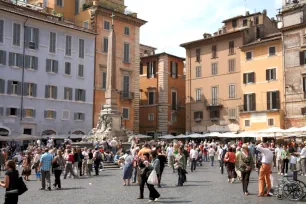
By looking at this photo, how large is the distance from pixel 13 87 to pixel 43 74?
3214 mm

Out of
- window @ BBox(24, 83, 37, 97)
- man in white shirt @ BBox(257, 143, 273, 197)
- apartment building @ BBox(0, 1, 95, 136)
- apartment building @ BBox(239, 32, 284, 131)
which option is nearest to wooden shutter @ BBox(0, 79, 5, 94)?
apartment building @ BBox(0, 1, 95, 136)

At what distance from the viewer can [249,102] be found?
42.2 meters

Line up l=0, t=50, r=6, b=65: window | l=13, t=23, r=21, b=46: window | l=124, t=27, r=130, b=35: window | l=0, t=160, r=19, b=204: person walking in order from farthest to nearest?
l=124, t=27, r=130, b=35: window → l=13, t=23, r=21, b=46: window → l=0, t=50, r=6, b=65: window → l=0, t=160, r=19, b=204: person walking

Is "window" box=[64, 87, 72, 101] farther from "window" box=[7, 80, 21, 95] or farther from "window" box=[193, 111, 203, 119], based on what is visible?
"window" box=[193, 111, 203, 119]

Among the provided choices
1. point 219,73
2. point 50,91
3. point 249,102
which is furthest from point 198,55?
point 50,91

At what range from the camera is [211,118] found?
45.3 metres

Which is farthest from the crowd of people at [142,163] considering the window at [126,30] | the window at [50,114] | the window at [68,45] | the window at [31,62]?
the window at [126,30]

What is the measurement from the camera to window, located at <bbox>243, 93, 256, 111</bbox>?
137ft

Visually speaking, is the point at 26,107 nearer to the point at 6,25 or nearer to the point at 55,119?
the point at 55,119

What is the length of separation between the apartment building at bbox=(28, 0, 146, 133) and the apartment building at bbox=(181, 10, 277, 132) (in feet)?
21.9

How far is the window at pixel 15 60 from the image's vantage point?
35688 mm

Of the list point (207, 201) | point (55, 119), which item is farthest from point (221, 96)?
point (207, 201)

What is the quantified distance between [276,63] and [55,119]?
71.2 ft

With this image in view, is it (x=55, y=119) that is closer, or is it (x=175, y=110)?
(x=55, y=119)
